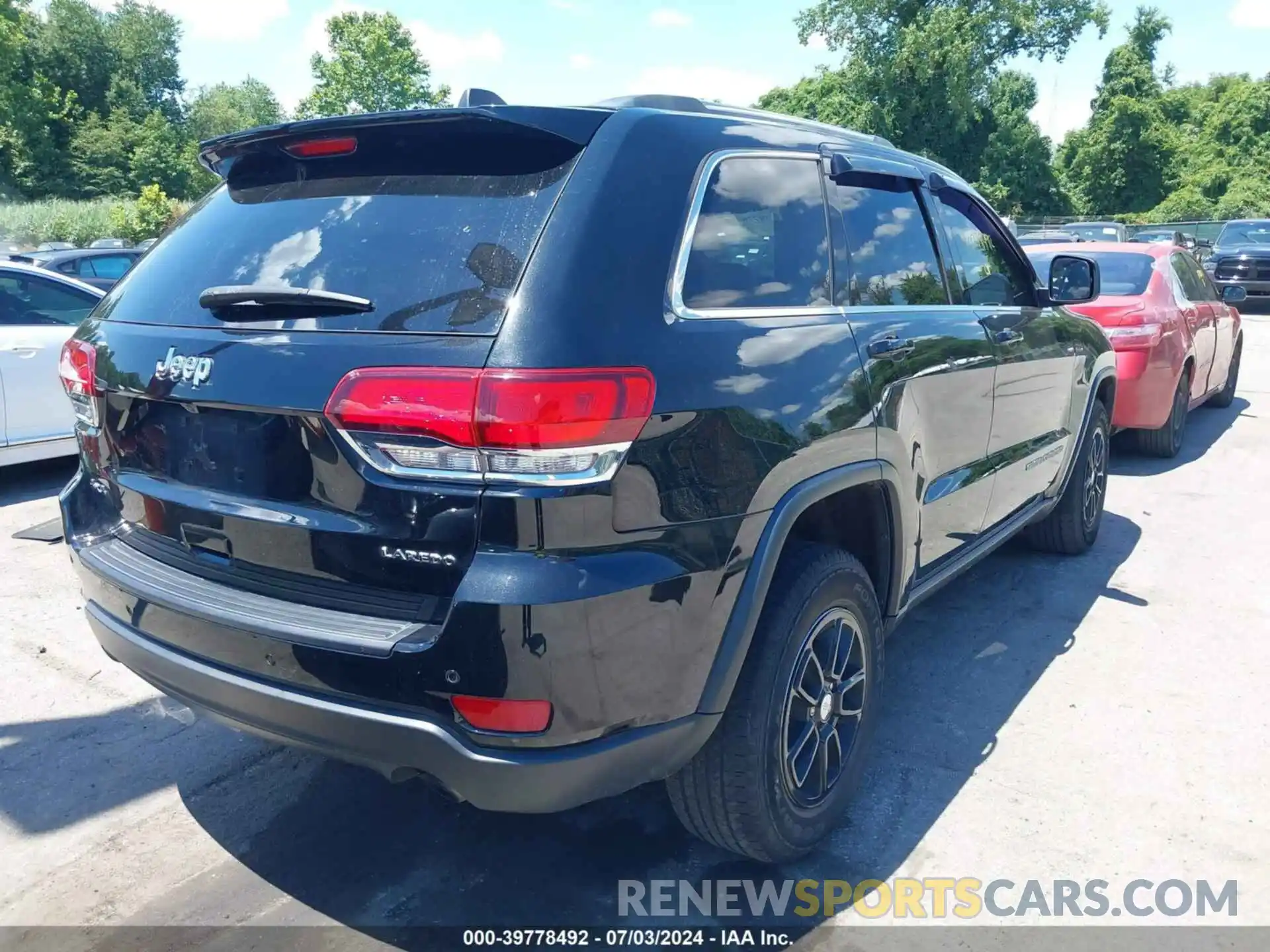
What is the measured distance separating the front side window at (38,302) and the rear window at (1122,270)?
6.92 metres

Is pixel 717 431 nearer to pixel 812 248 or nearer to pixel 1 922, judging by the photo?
pixel 812 248

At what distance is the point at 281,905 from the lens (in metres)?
2.60

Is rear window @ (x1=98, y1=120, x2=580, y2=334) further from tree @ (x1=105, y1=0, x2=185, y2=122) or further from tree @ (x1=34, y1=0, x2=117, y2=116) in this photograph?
tree @ (x1=105, y1=0, x2=185, y2=122)

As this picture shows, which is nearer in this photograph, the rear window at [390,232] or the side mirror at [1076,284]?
the rear window at [390,232]

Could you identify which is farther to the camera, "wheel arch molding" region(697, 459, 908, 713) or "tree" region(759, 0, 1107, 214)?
"tree" region(759, 0, 1107, 214)

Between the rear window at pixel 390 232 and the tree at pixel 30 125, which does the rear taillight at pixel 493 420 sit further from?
the tree at pixel 30 125

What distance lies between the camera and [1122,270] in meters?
7.72

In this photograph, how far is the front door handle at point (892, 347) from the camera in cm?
289

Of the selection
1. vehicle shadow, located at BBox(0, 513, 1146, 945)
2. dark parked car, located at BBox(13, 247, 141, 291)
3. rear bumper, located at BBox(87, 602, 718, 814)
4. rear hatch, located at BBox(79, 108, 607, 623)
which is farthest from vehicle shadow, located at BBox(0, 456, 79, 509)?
dark parked car, located at BBox(13, 247, 141, 291)

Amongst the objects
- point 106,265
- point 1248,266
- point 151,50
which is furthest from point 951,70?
point 151,50

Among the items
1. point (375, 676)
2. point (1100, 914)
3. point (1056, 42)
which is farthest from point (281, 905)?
point (1056, 42)

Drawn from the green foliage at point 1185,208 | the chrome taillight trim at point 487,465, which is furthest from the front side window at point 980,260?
the green foliage at point 1185,208

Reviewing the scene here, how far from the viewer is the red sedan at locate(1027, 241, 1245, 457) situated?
7.07 m

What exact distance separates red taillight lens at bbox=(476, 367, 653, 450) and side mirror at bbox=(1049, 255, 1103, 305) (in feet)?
10.8
